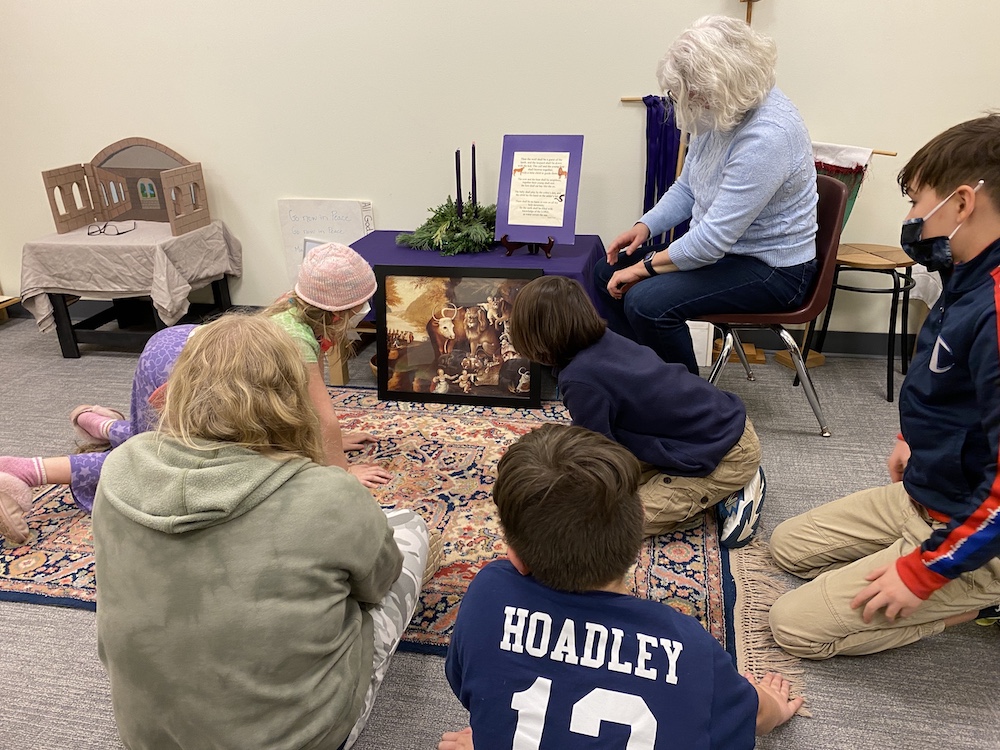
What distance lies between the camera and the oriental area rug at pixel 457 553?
5.24 ft

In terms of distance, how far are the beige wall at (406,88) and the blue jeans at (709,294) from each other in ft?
2.98

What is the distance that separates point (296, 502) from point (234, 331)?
0.28 m

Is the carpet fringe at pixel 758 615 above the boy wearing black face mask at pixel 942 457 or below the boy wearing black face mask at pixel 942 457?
below

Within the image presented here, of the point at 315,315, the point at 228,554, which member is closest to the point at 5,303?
the point at 315,315

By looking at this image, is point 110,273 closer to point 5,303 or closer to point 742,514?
point 5,303

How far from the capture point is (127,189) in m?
3.39

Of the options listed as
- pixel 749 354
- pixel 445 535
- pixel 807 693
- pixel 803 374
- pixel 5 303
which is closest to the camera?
pixel 807 693

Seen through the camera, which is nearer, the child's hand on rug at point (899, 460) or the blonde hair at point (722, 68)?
the child's hand on rug at point (899, 460)

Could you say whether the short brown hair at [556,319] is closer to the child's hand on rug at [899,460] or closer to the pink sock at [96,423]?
the child's hand on rug at [899,460]

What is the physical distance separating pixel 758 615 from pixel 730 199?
1.18 metres

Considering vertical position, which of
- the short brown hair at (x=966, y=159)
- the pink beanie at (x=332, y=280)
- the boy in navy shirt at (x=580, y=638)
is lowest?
the boy in navy shirt at (x=580, y=638)

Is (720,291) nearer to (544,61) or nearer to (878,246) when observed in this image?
(878,246)

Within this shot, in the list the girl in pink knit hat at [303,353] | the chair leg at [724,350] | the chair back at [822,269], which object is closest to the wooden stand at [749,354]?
the chair leg at [724,350]

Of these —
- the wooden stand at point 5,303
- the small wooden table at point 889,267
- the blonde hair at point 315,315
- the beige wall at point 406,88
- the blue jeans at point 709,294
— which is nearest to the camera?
the blonde hair at point 315,315
